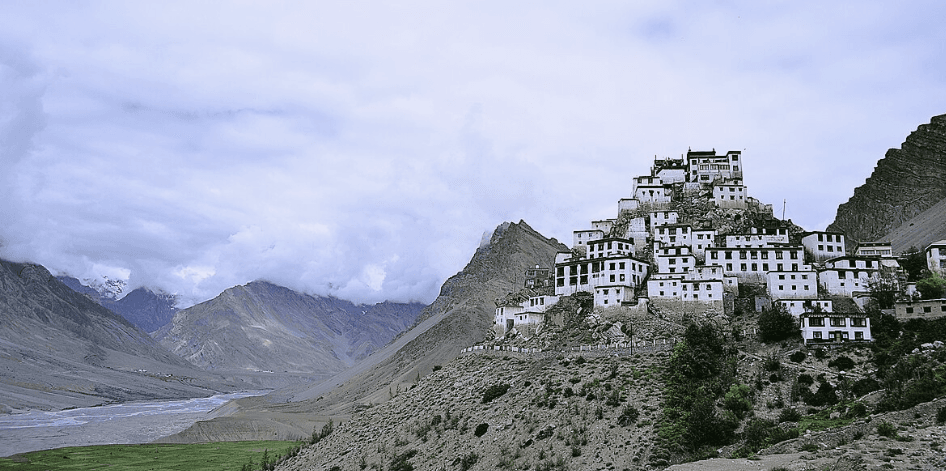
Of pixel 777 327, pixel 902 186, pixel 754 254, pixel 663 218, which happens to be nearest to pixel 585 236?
pixel 663 218

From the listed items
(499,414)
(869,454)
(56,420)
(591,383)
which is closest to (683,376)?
(591,383)

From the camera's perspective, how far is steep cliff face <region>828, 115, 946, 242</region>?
155m

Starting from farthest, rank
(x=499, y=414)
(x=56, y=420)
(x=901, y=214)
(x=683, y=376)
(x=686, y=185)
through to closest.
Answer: (x=56, y=420), (x=901, y=214), (x=686, y=185), (x=499, y=414), (x=683, y=376)

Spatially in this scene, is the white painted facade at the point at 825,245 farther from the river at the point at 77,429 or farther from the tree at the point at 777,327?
the river at the point at 77,429

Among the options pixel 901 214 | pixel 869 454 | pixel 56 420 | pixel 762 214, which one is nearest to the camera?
pixel 869 454

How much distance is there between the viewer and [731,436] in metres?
50.6

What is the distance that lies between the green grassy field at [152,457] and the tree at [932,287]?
8129cm

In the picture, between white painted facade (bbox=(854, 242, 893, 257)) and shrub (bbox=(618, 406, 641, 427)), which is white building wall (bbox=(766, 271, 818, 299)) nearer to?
white painted facade (bbox=(854, 242, 893, 257))

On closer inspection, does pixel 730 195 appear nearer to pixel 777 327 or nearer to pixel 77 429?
pixel 777 327

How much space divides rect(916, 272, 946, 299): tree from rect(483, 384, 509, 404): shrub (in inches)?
1592

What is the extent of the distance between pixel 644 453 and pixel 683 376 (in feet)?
38.0

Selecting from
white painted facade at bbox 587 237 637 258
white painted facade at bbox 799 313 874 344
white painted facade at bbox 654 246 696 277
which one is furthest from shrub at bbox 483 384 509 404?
white painted facade at bbox 799 313 874 344

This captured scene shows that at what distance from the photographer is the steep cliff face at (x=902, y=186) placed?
155 m

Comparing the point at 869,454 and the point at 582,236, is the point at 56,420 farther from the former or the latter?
the point at 869,454
